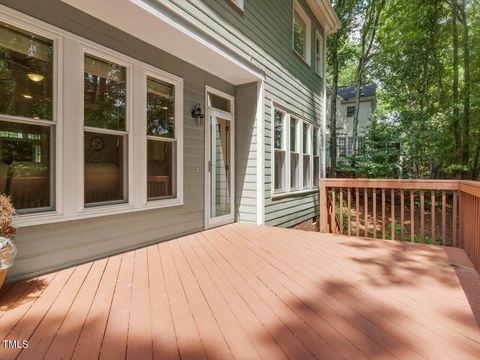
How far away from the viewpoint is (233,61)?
13.5 ft

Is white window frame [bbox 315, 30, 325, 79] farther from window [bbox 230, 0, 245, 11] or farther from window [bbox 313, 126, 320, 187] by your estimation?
window [bbox 230, 0, 245, 11]

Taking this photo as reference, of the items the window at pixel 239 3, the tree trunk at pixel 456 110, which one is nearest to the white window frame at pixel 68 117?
the window at pixel 239 3

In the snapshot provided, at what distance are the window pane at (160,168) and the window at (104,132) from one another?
1.26ft

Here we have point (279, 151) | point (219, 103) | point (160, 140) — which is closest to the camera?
point (160, 140)

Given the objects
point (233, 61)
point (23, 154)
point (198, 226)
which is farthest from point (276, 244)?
point (23, 154)

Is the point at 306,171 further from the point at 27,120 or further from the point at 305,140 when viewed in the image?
the point at 27,120

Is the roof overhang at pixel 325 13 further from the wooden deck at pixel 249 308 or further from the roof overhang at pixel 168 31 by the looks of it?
the wooden deck at pixel 249 308

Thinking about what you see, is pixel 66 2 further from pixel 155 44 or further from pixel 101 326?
pixel 101 326

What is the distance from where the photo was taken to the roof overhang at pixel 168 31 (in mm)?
2730

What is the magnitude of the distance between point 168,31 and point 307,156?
503 cm

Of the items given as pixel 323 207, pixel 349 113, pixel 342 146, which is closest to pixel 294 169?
pixel 323 207

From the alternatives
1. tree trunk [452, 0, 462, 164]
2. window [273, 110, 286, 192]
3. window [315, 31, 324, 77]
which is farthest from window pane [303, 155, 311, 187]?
tree trunk [452, 0, 462, 164]

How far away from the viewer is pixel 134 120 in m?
3.45

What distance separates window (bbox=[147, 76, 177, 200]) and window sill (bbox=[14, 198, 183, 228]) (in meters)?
0.13
